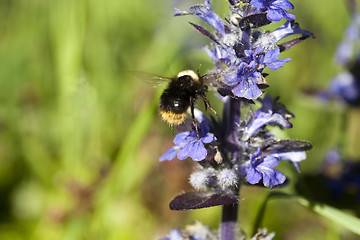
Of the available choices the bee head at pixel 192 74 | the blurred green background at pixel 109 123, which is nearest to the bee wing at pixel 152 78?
the bee head at pixel 192 74

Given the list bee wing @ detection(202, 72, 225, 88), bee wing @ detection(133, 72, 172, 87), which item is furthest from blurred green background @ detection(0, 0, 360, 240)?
bee wing @ detection(202, 72, 225, 88)

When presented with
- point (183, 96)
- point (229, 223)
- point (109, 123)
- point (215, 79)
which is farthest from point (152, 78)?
point (109, 123)

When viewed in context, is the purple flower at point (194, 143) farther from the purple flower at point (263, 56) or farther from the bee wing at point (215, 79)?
the purple flower at point (263, 56)

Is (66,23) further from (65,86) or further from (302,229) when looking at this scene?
(302,229)

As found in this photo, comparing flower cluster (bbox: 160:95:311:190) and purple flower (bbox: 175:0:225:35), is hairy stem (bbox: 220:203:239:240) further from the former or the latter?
purple flower (bbox: 175:0:225:35)

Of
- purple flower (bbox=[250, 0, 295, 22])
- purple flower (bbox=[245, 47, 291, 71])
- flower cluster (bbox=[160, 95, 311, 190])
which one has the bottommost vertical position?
flower cluster (bbox=[160, 95, 311, 190])

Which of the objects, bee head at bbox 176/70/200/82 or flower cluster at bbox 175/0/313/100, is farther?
bee head at bbox 176/70/200/82
